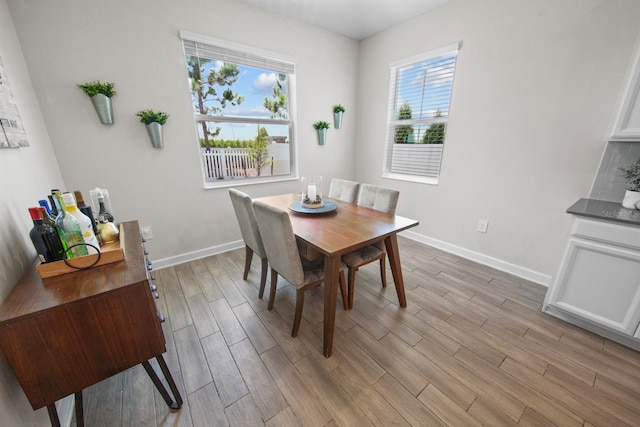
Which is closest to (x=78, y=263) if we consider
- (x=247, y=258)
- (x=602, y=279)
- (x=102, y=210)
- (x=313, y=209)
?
(x=102, y=210)

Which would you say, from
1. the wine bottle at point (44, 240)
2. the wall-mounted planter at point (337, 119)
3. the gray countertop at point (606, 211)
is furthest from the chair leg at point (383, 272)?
the wall-mounted planter at point (337, 119)

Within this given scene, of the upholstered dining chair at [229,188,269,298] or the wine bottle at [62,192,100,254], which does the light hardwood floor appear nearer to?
the upholstered dining chair at [229,188,269,298]

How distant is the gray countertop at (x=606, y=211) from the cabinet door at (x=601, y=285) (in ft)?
0.59

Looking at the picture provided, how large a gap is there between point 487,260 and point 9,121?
3680mm

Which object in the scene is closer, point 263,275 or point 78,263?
point 78,263

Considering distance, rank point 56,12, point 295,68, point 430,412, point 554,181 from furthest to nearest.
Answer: point 295,68
point 554,181
point 56,12
point 430,412

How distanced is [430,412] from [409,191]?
2.39 metres

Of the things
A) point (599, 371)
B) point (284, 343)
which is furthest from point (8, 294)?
point (599, 371)

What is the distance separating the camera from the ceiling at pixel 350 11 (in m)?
2.39

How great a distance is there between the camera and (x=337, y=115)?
10.8 feet

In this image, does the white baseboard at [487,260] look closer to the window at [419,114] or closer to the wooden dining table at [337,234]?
the window at [419,114]

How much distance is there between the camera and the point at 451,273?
2.38 meters

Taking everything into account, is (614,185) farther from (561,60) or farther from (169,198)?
(169,198)

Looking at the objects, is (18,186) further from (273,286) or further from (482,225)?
(482,225)
